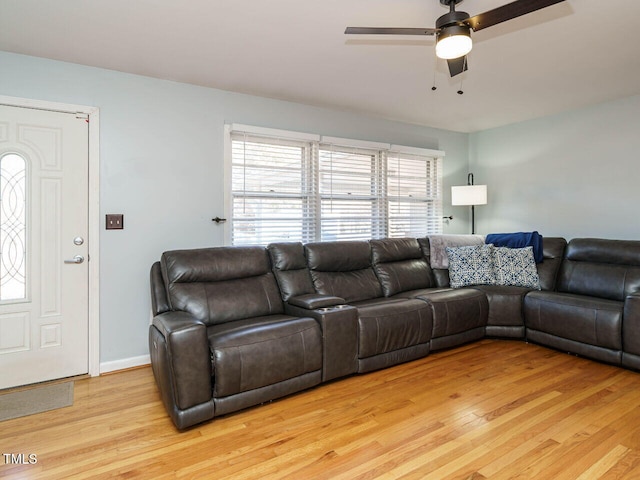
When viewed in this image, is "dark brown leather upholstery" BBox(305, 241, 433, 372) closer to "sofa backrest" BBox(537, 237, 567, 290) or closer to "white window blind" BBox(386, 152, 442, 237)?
"white window blind" BBox(386, 152, 442, 237)

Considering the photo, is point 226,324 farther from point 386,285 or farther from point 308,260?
point 386,285

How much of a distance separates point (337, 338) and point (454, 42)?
200 centimetres

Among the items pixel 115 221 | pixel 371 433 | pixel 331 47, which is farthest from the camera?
pixel 115 221

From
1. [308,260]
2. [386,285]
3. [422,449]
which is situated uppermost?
[308,260]

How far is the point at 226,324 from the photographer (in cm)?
276

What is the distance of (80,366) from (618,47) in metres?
4.72

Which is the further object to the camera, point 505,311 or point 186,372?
point 505,311

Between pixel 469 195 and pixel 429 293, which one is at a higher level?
pixel 469 195

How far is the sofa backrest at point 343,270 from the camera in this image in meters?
3.48

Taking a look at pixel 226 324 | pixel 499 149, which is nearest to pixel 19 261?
pixel 226 324

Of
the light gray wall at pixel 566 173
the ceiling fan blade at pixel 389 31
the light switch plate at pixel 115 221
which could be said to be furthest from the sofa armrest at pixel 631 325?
the light switch plate at pixel 115 221

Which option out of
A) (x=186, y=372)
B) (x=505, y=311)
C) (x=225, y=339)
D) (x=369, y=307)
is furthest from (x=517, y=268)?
(x=186, y=372)

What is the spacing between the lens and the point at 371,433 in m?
2.12

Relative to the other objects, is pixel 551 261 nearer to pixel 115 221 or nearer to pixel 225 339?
pixel 225 339
